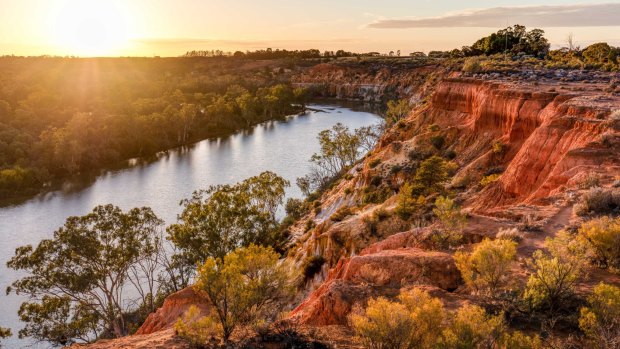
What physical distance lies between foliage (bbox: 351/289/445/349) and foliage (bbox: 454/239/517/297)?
10.1 ft

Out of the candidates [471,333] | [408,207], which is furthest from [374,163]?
[471,333]

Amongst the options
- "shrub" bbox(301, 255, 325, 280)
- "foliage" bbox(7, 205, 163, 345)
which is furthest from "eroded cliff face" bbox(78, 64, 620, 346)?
"foliage" bbox(7, 205, 163, 345)

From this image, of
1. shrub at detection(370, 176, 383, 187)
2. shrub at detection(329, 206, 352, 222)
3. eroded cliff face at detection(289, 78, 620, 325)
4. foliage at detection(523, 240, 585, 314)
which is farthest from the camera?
shrub at detection(370, 176, 383, 187)

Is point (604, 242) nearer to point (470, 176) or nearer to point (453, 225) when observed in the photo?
point (453, 225)

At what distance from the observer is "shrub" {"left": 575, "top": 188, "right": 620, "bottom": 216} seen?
693 inches

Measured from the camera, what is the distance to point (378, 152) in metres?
49.4

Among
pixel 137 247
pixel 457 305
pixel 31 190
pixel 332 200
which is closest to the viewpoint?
pixel 457 305

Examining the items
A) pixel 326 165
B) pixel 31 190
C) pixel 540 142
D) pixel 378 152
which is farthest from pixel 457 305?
pixel 31 190

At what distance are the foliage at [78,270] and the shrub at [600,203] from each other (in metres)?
27.5

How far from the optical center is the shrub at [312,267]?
2836 centimetres

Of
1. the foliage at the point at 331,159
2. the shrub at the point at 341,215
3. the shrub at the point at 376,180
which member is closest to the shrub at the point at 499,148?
the shrub at the point at 376,180

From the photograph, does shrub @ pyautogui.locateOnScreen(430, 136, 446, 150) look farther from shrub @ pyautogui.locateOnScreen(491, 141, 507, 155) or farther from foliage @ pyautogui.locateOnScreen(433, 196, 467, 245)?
foliage @ pyautogui.locateOnScreen(433, 196, 467, 245)

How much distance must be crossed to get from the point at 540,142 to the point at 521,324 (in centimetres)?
1719

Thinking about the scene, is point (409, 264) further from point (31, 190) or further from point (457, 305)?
point (31, 190)
